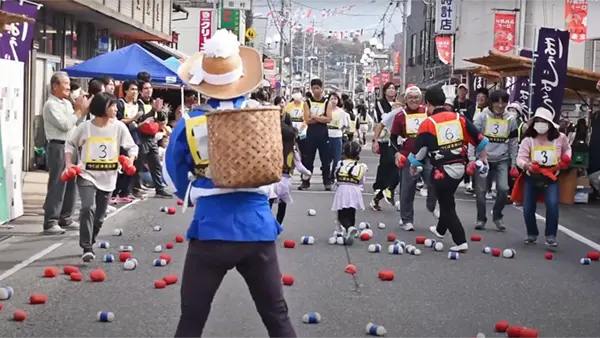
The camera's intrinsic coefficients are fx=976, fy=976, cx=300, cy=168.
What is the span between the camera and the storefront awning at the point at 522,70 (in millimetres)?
19281

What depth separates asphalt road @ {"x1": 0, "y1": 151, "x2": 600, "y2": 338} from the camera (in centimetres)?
720

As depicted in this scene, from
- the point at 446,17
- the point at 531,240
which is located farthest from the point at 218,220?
the point at 446,17

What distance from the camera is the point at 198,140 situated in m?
5.15

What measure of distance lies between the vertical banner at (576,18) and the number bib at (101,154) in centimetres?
2215

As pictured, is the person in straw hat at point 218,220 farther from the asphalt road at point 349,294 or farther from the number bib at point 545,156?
the number bib at point 545,156

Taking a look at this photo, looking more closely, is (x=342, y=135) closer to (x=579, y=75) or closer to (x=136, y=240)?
(x=579, y=75)

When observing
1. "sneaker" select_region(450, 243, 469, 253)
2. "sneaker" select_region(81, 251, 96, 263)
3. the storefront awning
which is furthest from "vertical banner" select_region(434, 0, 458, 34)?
"sneaker" select_region(81, 251, 96, 263)

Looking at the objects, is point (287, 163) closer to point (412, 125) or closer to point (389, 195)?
point (412, 125)

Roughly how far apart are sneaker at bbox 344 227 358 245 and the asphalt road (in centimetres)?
8

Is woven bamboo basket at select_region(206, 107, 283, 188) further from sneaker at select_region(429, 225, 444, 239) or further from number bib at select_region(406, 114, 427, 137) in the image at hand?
number bib at select_region(406, 114, 427, 137)

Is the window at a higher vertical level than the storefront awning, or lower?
higher

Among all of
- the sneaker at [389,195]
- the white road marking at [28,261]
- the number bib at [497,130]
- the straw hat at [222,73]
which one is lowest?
the white road marking at [28,261]

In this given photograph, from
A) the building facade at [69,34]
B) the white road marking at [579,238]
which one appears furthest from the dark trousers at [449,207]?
the building facade at [69,34]

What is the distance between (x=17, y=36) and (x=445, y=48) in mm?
32002
